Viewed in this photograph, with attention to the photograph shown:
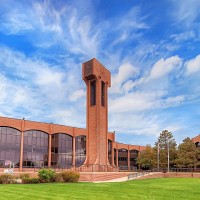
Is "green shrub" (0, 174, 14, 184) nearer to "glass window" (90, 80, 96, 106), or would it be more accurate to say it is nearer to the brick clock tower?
the brick clock tower

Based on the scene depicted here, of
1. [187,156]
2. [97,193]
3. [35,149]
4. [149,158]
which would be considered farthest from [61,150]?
[97,193]

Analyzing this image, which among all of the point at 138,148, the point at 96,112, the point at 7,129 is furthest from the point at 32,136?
the point at 138,148

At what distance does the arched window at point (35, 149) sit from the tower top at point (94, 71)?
53.0 feet

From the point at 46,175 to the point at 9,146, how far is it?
1017 inches

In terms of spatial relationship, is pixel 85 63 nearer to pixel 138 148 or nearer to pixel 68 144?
pixel 68 144

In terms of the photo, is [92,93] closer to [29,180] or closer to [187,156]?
[29,180]

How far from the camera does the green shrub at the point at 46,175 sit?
2877 centimetres

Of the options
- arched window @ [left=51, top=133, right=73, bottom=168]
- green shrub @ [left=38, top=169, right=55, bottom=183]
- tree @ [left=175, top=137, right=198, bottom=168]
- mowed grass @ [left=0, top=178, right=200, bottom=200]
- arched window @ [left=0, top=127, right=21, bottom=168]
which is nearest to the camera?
mowed grass @ [left=0, top=178, right=200, bottom=200]

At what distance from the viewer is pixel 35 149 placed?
56.5m

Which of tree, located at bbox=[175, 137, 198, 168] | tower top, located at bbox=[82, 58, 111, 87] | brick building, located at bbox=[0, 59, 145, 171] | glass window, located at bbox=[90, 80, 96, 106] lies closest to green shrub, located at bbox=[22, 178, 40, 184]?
brick building, located at bbox=[0, 59, 145, 171]

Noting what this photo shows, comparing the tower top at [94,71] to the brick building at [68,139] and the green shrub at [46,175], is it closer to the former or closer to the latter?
the brick building at [68,139]

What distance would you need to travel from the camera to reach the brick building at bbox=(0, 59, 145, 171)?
44.8 meters

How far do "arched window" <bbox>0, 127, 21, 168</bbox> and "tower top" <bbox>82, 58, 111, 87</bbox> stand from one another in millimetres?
16443

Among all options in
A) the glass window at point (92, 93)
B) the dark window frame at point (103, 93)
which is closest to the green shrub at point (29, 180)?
the glass window at point (92, 93)
